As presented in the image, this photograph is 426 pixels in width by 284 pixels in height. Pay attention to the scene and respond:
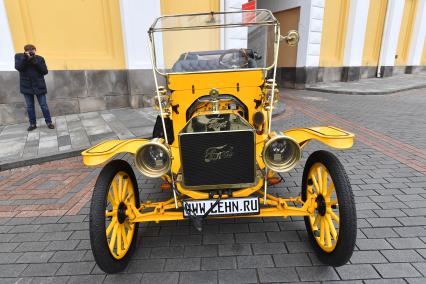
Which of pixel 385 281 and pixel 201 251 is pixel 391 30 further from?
pixel 201 251

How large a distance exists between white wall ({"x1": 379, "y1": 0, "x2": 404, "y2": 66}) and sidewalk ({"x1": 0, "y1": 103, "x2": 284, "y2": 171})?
30.9 ft

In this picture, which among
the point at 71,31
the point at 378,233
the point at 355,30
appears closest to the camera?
the point at 378,233

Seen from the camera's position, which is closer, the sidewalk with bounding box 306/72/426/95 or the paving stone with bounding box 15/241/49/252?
the paving stone with bounding box 15/241/49/252

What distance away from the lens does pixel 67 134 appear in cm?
582

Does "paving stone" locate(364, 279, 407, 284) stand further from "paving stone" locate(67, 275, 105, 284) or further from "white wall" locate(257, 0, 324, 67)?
"white wall" locate(257, 0, 324, 67)

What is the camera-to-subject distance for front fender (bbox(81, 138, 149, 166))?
2.30m

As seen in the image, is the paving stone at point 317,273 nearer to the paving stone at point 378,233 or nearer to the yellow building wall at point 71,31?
the paving stone at point 378,233

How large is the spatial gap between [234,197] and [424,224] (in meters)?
1.95

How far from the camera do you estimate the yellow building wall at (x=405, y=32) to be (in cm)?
1465

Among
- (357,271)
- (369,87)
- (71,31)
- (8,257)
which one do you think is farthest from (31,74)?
(369,87)

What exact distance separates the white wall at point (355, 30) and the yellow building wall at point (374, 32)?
2.76 feet

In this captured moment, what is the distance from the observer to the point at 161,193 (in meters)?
3.56

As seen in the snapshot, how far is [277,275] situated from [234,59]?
2343mm

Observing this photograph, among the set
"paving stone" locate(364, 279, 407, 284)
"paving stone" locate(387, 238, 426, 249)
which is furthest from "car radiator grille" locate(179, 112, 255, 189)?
"paving stone" locate(387, 238, 426, 249)
